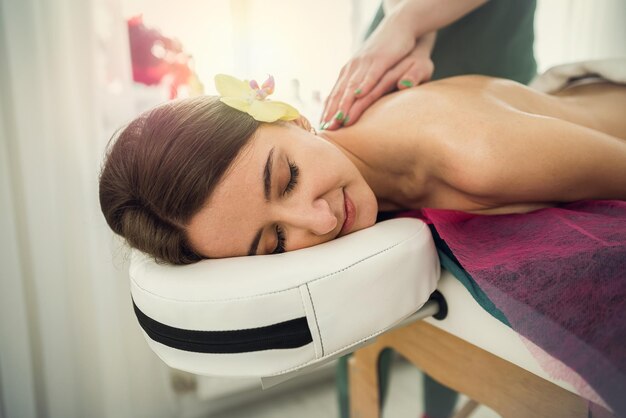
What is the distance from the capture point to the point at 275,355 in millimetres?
459

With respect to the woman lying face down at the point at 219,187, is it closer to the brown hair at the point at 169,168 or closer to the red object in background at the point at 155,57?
the brown hair at the point at 169,168

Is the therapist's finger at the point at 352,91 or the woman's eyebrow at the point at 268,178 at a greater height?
the therapist's finger at the point at 352,91

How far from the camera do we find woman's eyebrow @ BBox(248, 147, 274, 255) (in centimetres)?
Result: 64

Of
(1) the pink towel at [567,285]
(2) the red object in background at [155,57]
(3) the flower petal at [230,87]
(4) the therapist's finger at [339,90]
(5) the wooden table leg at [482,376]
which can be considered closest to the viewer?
(1) the pink towel at [567,285]

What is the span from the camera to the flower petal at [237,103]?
27.4 inches

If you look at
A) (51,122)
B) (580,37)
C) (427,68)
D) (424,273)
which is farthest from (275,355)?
(580,37)

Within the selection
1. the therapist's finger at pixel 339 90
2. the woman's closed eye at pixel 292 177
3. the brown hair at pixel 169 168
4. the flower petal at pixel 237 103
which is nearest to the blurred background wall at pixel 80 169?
the therapist's finger at pixel 339 90

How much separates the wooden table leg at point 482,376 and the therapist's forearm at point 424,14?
0.80 meters

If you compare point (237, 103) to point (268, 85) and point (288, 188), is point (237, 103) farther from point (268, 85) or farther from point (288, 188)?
point (288, 188)

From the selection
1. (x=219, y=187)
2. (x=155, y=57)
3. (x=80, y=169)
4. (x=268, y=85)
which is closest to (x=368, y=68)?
(x=268, y=85)

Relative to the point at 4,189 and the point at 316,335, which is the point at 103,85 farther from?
the point at 316,335

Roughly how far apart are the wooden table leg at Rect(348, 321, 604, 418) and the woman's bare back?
0.92 ft

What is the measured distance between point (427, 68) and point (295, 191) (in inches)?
24.1

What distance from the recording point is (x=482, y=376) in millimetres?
604
